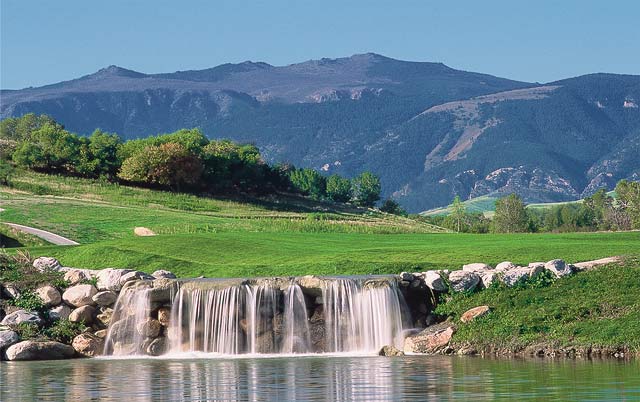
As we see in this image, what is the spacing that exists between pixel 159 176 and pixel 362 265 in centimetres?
6228

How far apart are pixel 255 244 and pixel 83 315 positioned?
560 inches

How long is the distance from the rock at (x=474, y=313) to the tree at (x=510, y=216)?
106 meters

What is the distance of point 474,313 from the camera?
3612cm

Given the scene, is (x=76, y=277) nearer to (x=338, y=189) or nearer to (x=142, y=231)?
(x=142, y=231)

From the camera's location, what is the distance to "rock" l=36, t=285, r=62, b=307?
4031 cm

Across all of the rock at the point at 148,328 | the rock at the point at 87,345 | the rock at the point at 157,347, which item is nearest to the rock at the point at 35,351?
the rock at the point at 87,345

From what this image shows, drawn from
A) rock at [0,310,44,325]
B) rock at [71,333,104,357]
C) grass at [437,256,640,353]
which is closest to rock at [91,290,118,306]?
rock at [71,333,104,357]

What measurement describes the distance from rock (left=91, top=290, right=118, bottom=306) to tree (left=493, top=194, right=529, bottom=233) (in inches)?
4103

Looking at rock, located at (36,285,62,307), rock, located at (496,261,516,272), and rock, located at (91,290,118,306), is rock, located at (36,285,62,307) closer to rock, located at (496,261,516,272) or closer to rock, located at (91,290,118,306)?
rock, located at (91,290,118,306)

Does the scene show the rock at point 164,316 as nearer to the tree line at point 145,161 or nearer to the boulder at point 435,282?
the boulder at point 435,282

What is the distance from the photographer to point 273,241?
55281 mm

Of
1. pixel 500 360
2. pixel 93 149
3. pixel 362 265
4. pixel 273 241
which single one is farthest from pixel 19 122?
pixel 500 360

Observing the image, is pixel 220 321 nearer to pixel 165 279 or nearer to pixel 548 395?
pixel 165 279

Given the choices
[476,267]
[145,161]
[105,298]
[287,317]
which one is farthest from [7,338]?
[145,161]
